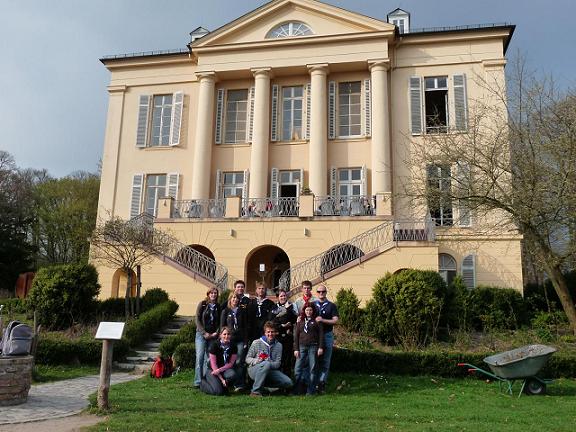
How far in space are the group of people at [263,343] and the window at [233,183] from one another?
1422 centimetres

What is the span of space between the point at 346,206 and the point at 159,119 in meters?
11.0

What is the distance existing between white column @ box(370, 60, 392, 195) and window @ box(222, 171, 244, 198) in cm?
619

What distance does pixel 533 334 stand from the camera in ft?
46.1

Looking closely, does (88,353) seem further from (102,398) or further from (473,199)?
(473,199)

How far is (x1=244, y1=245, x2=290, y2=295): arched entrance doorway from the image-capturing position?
21.0 meters

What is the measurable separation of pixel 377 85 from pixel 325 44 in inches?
125

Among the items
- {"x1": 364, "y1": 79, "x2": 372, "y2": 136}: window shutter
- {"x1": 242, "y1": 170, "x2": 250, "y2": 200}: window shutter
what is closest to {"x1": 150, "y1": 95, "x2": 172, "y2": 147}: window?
{"x1": 242, "y1": 170, "x2": 250, "y2": 200}: window shutter

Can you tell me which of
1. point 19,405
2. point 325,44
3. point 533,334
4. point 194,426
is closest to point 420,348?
point 533,334

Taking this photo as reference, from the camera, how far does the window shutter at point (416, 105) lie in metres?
22.3

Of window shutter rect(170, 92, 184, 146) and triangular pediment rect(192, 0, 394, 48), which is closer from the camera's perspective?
triangular pediment rect(192, 0, 394, 48)

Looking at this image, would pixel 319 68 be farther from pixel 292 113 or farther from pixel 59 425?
pixel 59 425

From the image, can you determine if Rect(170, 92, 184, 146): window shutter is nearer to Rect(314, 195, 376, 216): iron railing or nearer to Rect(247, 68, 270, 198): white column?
Rect(247, 68, 270, 198): white column

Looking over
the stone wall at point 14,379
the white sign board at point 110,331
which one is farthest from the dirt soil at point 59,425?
the stone wall at point 14,379

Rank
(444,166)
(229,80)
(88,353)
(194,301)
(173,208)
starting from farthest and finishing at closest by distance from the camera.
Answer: (229,80) → (173,208) → (194,301) → (444,166) → (88,353)
